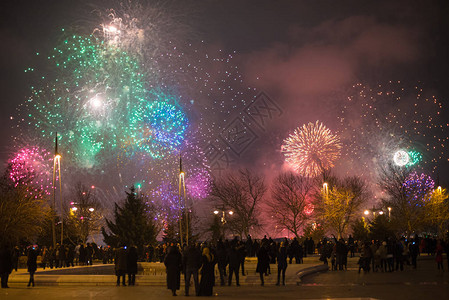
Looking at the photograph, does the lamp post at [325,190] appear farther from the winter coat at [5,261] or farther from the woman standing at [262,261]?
the winter coat at [5,261]

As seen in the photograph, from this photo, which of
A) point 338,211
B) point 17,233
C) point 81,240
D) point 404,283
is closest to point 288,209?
point 338,211

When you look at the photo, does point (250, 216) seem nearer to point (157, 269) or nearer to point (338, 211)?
point (338, 211)

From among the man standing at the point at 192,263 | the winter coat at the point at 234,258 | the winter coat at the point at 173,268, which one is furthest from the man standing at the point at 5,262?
the winter coat at the point at 234,258

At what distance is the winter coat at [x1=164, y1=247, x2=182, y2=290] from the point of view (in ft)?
56.7

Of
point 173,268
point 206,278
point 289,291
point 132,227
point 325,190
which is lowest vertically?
point 289,291

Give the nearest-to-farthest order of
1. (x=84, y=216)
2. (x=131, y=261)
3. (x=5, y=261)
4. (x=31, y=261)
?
(x=5, y=261)
(x=131, y=261)
(x=31, y=261)
(x=84, y=216)

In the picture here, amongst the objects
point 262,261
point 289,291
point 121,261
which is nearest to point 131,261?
point 121,261

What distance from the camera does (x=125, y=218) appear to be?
52.5 m

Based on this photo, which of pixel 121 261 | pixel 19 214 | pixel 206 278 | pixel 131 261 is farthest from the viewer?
pixel 19 214

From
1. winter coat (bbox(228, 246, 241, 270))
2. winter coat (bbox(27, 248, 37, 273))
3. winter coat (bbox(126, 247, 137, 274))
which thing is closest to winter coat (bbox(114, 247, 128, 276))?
winter coat (bbox(126, 247, 137, 274))

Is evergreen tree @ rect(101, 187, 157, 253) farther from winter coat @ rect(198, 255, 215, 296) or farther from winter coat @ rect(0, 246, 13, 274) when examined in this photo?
winter coat @ rect(198, 255, 215, 296)

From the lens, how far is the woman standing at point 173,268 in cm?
1727

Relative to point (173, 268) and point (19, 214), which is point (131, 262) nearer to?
point (173, 268)

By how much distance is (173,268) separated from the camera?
17.4 metres
